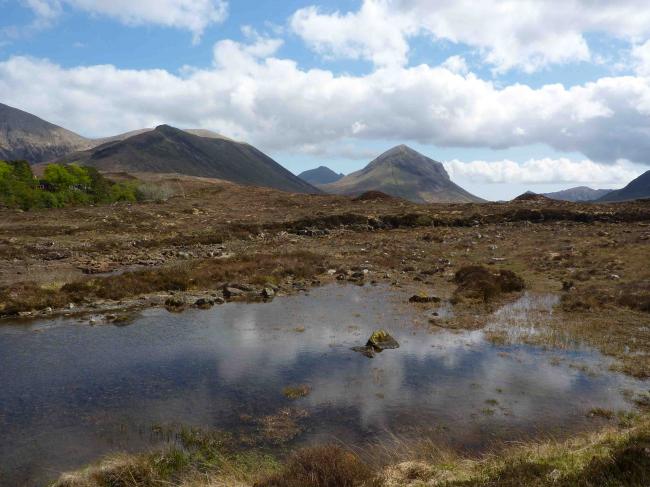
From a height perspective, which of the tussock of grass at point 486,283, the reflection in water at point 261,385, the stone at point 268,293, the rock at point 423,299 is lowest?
the reflection in water at point 261,385

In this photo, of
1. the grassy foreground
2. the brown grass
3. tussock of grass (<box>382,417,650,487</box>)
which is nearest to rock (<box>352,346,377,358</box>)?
the grassy foreground

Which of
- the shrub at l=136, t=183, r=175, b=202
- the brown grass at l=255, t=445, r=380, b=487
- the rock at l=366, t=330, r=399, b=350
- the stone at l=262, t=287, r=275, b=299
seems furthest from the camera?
the shrub at l=136, t=183, r=175, b=202

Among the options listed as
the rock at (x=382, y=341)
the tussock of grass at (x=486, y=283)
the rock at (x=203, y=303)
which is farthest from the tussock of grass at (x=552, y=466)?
the rock at (x=203, y=303)

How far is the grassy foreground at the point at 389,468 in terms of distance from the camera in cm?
946

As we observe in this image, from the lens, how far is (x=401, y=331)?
1006 inches

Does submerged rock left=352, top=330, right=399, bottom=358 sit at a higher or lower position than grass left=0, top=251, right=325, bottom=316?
lower

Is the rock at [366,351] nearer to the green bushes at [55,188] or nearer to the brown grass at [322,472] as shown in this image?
the brown grass at [322,472]

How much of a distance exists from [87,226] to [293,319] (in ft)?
135

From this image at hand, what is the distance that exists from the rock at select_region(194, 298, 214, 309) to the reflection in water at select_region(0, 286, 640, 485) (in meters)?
3.44

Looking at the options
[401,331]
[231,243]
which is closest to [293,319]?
[401,331]

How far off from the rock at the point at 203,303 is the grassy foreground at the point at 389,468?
56.5ft

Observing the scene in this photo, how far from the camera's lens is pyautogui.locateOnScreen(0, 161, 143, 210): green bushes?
8162 centimetres

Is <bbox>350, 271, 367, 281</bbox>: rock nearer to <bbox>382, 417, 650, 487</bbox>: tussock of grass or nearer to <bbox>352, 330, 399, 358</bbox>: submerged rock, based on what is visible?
<bbox>352, 330, 399, 358</bbox>: submerged rock

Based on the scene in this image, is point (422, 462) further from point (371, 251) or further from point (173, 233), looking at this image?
point (173, 233)
